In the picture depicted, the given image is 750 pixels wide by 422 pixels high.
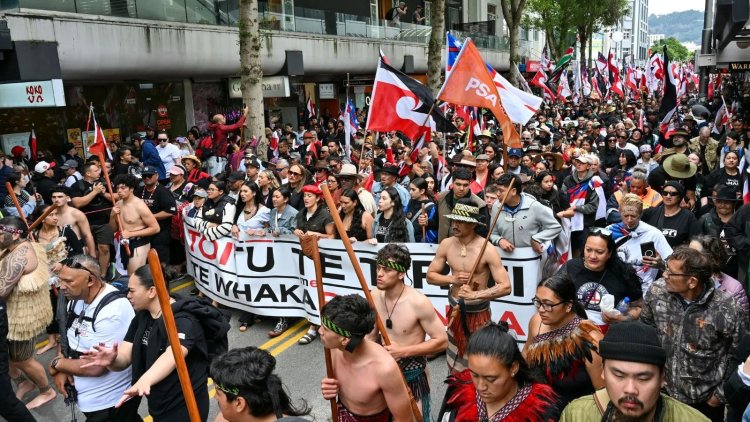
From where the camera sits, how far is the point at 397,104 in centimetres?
862

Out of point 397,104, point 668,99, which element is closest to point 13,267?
point 397,104

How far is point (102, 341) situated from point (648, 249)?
4341 millimetres

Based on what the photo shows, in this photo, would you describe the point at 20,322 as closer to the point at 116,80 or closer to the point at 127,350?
the point at 127,350

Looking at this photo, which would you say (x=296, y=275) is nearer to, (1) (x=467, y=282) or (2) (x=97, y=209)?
(1) (x=467, y=282)

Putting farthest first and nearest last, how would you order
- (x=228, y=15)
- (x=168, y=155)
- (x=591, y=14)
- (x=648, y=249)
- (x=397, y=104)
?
(x=591, y=14) < (x=228, y=15) < (x=168, y=155) < (x=397, y=104) < (x=648, y=249)

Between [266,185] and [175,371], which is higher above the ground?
[266,185]

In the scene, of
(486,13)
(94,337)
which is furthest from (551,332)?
(486,13)

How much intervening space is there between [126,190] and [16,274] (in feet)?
8.92

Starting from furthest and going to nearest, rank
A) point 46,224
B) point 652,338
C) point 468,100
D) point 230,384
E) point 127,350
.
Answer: point 468,100
point 46,224
point 127,350
point 230,384
point 652,338

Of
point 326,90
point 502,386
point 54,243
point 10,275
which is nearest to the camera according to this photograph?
point 502,386

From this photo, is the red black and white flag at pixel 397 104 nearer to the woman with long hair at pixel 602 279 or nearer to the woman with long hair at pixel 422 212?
the woman with long hair at pixel 422 212

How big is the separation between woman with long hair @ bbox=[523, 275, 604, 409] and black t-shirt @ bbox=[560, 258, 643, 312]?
852mm

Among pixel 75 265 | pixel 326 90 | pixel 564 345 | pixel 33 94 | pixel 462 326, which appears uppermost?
pixel 33 94

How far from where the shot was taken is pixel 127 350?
4.18m
